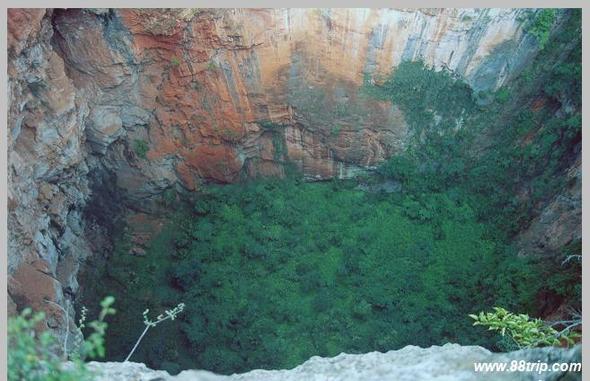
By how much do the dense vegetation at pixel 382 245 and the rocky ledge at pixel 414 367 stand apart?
315 centimetres

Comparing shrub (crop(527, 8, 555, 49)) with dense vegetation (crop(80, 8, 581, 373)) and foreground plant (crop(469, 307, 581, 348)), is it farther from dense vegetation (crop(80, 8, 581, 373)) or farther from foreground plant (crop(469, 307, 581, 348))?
foreground plant (crop(469, 307, 581, 348))

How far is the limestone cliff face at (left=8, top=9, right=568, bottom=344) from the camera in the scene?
35.0 feet

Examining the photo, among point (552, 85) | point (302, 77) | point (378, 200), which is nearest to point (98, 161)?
point (302, 77)

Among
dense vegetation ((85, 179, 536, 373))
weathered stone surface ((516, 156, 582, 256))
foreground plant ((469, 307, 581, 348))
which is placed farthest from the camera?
dense vegetation ((85, 179, 536, 373))

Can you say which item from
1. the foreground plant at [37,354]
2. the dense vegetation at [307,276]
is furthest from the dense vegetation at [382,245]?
the foreground plant at [37,354]

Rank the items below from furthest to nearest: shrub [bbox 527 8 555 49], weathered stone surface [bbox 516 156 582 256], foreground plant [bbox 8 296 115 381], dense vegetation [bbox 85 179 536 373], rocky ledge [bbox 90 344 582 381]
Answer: shrub [bbox 527 8 555 49] < dense vegetation [bbox 85 179 536 373] < weathered stone surface [bbox 516 156 582 256] < rocky ledge [bbox 90 344 582 381] < foreground plant [bbox 8 296 115 381]

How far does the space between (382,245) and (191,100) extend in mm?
4568

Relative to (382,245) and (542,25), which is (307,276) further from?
(542,25)

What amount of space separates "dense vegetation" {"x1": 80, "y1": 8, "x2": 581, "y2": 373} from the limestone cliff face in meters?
0.44

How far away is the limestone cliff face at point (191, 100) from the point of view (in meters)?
10.7

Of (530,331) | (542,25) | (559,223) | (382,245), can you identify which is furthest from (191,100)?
(530,331)

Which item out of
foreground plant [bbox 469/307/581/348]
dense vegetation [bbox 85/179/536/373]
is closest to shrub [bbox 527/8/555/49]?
dense vegetation [bbox 85/179/536/373]

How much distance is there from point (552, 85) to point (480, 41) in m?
1.57

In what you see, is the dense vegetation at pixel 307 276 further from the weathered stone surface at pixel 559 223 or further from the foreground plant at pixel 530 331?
the foreground plant at pixel 530 331
